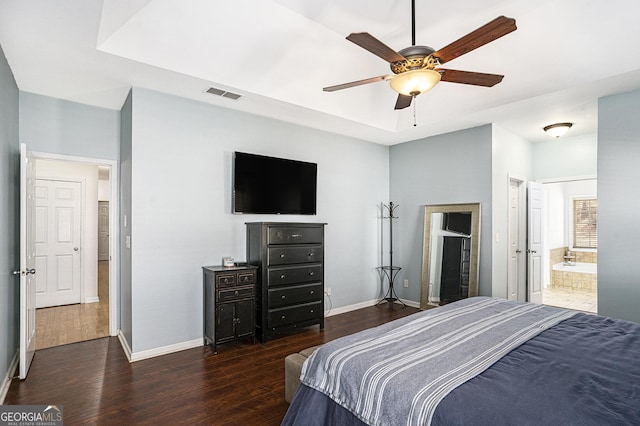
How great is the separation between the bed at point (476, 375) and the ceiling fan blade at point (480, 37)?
174 centimetres

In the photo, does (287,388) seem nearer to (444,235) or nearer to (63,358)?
(63,358)

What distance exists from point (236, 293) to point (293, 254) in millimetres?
809

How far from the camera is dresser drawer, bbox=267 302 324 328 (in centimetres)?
395

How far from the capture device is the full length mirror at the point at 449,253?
15.7 feet

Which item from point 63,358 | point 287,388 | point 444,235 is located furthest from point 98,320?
point 444,235

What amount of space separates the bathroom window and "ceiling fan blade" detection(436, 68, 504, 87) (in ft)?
22.0

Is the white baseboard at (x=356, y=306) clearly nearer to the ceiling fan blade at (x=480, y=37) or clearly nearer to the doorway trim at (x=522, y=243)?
the doorway trim at (x=522, y=243)

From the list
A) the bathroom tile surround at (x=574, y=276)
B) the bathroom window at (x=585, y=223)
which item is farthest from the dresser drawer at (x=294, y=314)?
the bathroom window at (x=585, y=223)

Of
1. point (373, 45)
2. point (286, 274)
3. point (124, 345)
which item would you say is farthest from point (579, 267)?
point (124, 345)

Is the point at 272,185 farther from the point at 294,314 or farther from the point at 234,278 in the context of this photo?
the point at 294,314

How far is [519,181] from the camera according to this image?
5.29 meters

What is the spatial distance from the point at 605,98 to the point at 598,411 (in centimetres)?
369

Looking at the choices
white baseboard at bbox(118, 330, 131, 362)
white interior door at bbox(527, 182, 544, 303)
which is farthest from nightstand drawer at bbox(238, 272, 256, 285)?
white interior door at bbox(527, 182, 544, 303)

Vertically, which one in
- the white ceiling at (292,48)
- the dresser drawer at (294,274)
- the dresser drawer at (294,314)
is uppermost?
the white ceiling at (292,48)
